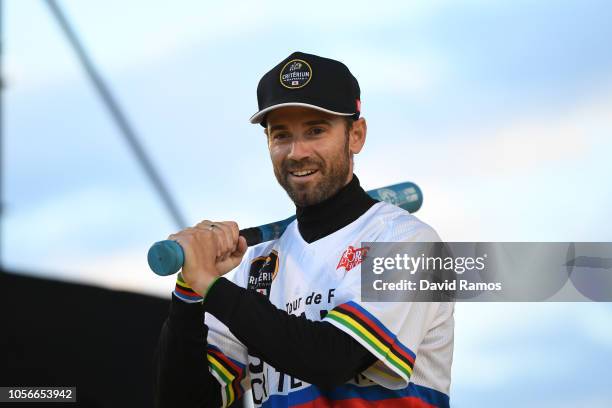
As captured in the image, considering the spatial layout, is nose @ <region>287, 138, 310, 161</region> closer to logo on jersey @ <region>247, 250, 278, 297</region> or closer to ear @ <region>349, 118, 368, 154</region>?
ear @ <region>349, 118, 368, 154</region>

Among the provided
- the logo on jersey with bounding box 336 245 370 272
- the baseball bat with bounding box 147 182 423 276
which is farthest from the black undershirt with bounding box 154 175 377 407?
the logo on jersey with bounding box 336 245 370 272

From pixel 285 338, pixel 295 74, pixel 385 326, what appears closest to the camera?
pixel 285 338

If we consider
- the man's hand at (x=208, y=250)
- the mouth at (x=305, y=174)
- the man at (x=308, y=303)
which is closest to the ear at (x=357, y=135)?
the man at (x=308, y=303)

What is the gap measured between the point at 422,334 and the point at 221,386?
21.9 inches

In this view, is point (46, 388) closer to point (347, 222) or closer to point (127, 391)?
point (127, 391)

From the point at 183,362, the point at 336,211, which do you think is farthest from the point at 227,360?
the point at 336,211

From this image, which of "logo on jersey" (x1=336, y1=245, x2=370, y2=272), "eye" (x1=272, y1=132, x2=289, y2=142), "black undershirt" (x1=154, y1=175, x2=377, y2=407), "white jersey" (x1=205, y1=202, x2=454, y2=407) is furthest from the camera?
"eye" (x1=272, y1=132, x2=289, y2=142)

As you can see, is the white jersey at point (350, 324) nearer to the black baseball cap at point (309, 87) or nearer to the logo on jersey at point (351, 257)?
the logo on jersey at point (351, 257)

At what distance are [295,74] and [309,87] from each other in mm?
80

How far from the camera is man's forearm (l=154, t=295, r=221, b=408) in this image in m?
2.18

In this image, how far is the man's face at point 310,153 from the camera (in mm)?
2205

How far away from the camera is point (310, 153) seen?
220 centimetres

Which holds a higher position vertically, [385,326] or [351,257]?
[351,257]

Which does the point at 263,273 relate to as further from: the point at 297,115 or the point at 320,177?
the point at 297,115
